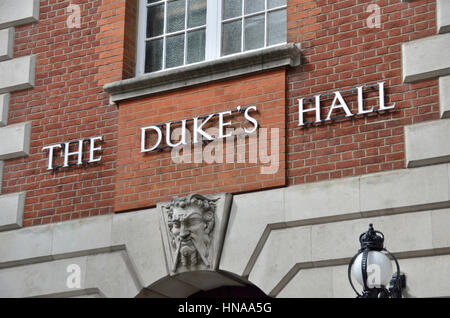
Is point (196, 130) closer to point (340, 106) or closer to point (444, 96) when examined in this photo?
point (340, 106)

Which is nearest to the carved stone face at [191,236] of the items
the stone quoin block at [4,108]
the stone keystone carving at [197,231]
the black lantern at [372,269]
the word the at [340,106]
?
the stone keystone carving at [197,231]

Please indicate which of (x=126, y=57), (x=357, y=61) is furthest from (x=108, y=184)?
(x=357, y=61)

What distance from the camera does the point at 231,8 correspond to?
11.8 metres

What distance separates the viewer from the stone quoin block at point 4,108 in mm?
12359

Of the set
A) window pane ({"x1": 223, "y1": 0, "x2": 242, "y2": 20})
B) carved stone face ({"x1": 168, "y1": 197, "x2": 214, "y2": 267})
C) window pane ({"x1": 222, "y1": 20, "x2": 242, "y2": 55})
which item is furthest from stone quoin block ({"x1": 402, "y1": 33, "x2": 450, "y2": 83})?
carved stone face ({"x1": 168, "y1": 197, "x2": 214, "y2": 267})

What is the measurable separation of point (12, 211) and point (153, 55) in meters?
2.54

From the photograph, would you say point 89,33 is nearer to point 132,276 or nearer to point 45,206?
point 45,206

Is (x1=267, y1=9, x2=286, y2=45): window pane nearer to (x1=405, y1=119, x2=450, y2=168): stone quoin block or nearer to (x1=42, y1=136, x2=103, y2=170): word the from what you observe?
(x1=405, y1=119, x2=450, y2=168): stone quoin block

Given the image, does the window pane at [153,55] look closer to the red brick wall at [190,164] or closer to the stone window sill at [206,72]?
the stone window sill at [206,72]

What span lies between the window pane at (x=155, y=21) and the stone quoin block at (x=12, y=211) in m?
2.53

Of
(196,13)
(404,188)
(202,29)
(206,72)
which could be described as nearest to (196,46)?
(202,29)

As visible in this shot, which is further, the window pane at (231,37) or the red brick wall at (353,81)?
the window pane at (231,37)

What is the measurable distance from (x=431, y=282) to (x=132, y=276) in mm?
3427

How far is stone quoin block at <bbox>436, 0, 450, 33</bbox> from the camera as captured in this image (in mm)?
9914
